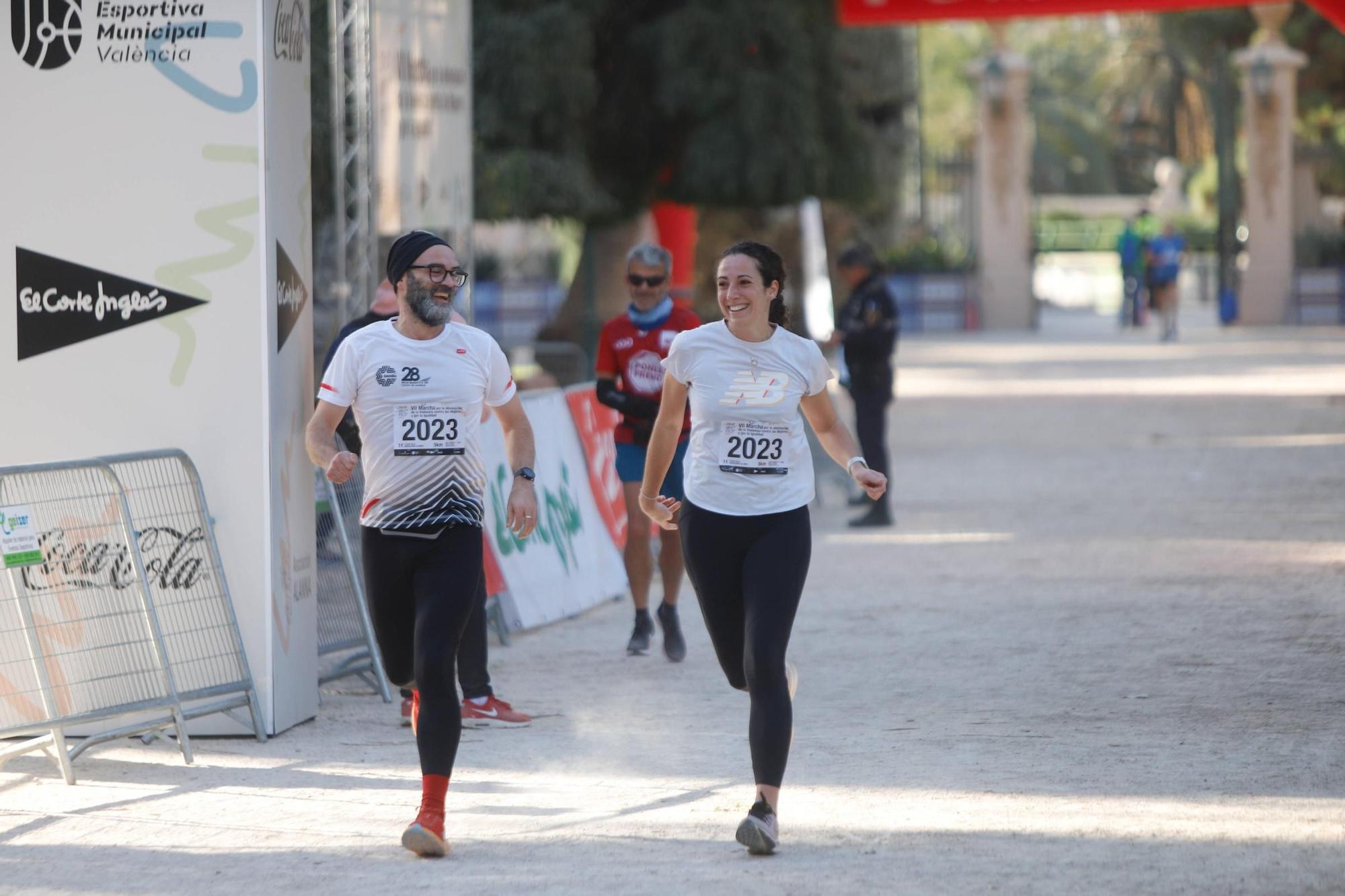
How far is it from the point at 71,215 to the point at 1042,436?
43.5 feet

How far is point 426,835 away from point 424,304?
1.63 meters

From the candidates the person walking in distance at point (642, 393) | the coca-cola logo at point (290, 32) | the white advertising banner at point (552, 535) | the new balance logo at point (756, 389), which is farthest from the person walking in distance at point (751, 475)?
the white advertising banner at point (552, 535)

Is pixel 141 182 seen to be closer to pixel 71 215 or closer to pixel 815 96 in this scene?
pixel 71 215

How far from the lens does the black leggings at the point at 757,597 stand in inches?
224

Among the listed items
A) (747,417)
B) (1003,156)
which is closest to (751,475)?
(747,417)

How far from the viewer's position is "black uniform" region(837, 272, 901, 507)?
1294 centimetres

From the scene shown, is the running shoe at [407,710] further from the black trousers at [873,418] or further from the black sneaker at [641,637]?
the black trousers at [873,418]

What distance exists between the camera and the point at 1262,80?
35500 millimetres

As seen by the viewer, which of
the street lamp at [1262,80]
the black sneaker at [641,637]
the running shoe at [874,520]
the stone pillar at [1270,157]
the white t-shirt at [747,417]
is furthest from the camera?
the stone pillar at [1270,157]

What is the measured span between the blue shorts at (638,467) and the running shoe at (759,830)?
11.0ft

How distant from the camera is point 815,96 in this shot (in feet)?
59.0

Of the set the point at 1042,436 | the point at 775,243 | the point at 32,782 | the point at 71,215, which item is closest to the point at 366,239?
the point at 71,215

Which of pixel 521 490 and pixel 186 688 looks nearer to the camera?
pixel 521 490

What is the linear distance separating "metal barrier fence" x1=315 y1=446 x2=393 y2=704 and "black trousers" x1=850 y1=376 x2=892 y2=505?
15.7 feet
